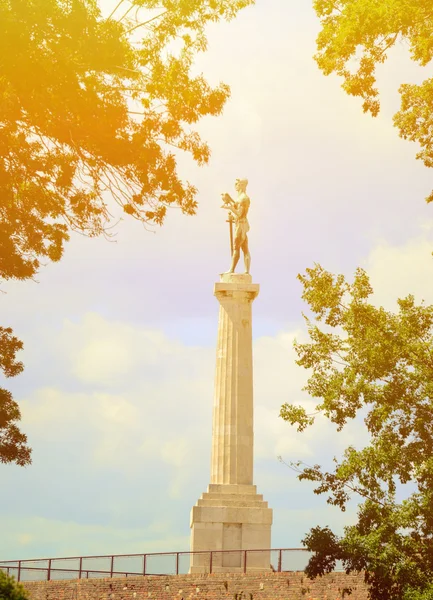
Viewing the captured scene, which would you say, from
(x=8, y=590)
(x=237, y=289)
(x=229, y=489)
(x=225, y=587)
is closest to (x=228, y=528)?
(x=229, y=489)

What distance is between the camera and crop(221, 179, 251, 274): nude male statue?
1646 inches

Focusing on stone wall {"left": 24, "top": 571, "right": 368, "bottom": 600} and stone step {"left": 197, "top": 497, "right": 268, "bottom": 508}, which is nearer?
stone wall {"left": 24, "top": 571, "right": 368, "bottom": 600}

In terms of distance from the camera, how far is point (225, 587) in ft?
112

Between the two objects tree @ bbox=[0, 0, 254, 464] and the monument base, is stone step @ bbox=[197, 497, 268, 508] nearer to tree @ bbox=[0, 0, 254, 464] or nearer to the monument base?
the monument base

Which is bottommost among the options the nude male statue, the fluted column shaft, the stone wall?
the stone wall

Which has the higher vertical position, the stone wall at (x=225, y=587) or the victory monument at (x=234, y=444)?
the victory monument at (x=234, y=444)

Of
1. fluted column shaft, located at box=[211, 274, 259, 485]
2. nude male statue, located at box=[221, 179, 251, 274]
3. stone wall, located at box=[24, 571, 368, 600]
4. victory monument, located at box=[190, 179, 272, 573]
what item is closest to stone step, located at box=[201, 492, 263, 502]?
victory monument, located at box=[190, 179, 272, 573]

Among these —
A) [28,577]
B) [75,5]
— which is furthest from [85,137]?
[28,577]

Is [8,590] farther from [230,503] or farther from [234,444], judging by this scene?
[234,444]

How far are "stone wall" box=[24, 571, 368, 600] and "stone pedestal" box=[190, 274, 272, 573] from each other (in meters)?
2.33

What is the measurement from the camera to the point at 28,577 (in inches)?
1559

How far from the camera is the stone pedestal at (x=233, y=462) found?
124 feet

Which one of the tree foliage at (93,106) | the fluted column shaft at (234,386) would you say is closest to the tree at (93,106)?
the tree foliage at (93,106)

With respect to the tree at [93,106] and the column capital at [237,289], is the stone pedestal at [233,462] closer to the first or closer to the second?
the column capital at [237,289]
